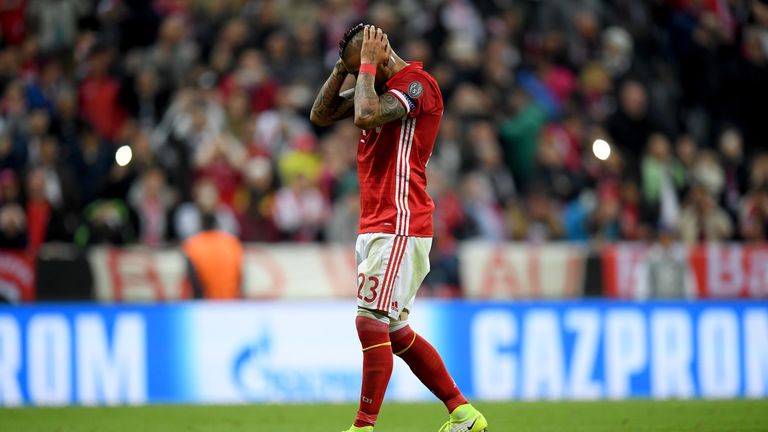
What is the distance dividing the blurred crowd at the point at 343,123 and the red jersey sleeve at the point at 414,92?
257 inches

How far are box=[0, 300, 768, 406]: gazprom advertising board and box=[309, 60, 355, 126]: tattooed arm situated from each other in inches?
195

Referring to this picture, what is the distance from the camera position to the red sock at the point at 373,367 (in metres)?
7.55

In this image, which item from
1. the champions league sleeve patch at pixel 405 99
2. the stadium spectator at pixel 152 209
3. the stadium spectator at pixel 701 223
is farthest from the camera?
the stadium spectator at pixel 701 223

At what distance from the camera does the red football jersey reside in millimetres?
7629

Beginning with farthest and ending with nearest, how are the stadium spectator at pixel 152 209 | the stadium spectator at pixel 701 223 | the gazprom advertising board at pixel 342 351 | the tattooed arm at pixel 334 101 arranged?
the stadium spectator at pixel 701 223, the stadium spectator at pixel 152 209, the gazprom advertising board at pixel 342 351, the tattooed arm at pixel 334 101

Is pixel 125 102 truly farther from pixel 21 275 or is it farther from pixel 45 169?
pixel 21 275

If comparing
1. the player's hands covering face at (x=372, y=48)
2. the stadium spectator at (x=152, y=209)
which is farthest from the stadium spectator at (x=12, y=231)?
the player's hands covering face at (x=372, y=48)

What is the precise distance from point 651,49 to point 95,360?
1095 centimetres

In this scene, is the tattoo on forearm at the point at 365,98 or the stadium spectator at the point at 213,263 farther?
the stadium spectator at the point at 213,263

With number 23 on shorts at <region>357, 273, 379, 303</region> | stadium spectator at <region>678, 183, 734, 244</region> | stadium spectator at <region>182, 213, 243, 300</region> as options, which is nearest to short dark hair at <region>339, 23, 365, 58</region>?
number 23 on shorts at <region>357, 273, 379, 303</region>

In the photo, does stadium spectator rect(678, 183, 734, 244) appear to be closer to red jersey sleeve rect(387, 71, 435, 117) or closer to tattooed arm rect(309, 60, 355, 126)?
tattooed arm rect(309, 60, 355, 126)

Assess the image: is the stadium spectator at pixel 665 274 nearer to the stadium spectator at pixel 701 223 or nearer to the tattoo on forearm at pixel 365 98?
the stadium spectator at pixel 701 223

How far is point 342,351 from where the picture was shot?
42.1 ft

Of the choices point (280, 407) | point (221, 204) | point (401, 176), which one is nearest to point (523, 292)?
point (221, 204)
